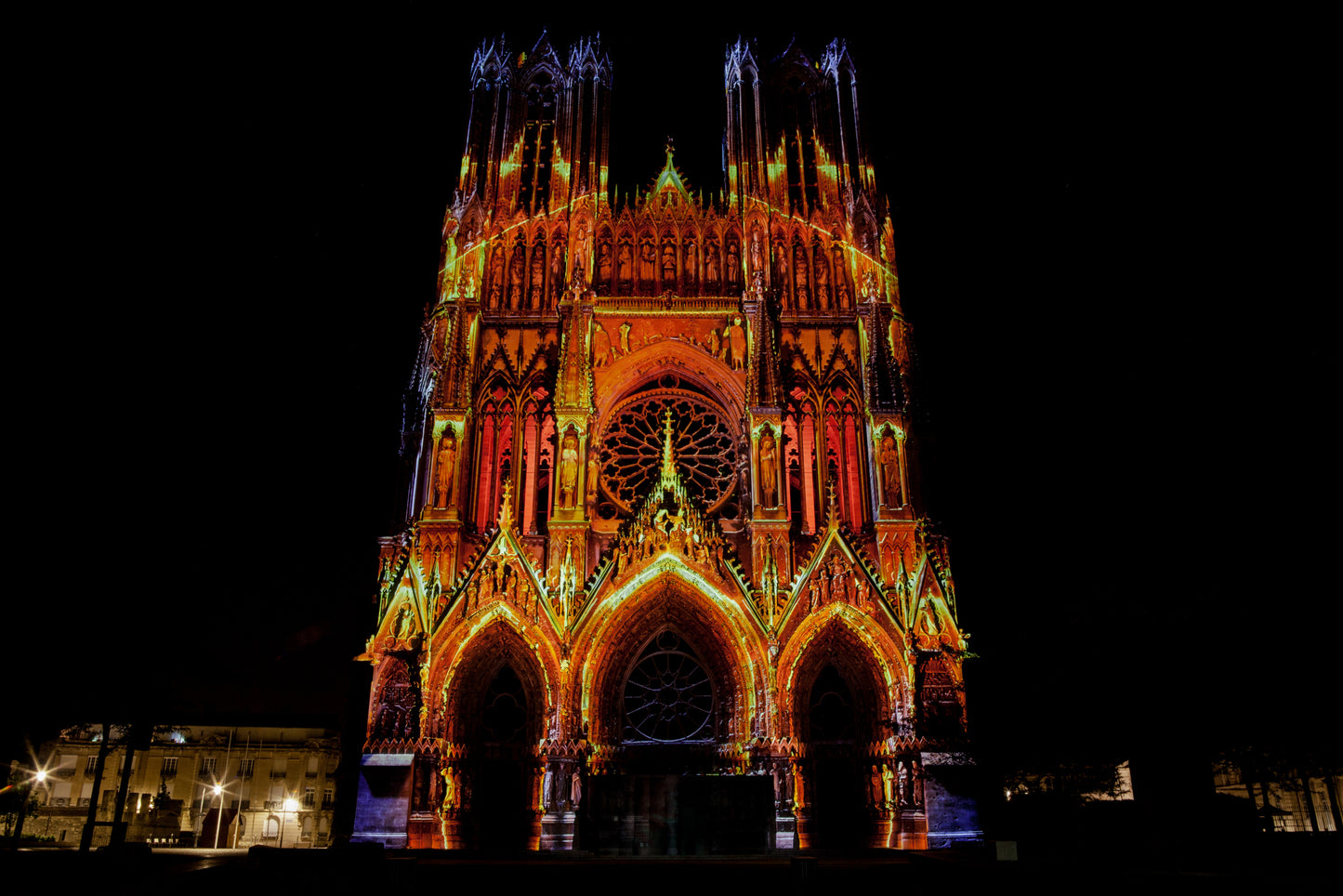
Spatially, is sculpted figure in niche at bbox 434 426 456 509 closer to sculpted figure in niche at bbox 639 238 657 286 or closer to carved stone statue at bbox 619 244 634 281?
carved stone statue at bbox 619 244 634 281

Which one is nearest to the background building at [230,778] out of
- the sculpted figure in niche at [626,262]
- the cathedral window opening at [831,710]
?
the cathedral window opening at [831,710]

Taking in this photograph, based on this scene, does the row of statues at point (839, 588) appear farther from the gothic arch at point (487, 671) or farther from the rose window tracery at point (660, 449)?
the gothic arch at point (487, 671)

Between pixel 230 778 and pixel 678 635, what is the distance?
4249 centimetres

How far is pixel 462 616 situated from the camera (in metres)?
24.5

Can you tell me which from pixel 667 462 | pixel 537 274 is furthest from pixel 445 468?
pixel 537 274

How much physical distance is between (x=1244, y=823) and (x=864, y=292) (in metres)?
18.1

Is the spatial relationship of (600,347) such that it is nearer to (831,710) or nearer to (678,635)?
(678,635)


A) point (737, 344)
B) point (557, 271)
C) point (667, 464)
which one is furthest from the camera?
point (557, 271)

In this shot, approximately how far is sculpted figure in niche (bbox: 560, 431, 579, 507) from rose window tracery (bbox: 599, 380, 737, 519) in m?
1.91

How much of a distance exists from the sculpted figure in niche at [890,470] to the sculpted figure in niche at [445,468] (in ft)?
41.4

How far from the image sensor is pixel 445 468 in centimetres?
2738

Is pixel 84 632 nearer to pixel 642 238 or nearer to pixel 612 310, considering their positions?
pixel 612 310

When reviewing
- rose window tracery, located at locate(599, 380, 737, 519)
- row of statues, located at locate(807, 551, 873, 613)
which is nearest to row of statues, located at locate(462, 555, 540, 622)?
rose window tracery, located at locate(599, 380, 737, 519)

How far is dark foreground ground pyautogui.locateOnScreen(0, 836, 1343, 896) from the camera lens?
10.2 m
